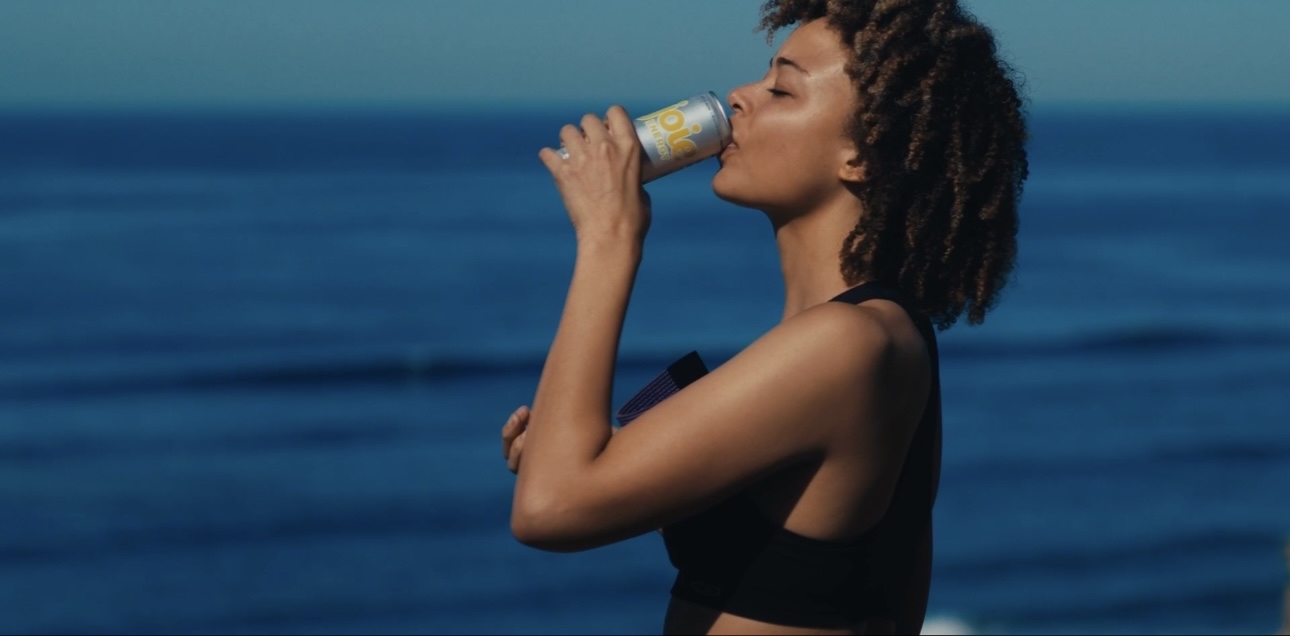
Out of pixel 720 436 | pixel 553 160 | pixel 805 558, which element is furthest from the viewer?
pixel 553 160

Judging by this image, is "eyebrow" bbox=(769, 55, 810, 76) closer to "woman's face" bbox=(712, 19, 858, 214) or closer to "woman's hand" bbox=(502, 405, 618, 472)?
"woman's face" bbox=(712, 19, 858, 214)

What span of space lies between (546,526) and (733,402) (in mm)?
270

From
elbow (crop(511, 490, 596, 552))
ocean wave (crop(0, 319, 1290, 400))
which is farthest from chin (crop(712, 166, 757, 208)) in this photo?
ocean wave (crop(0, 319, 1290, 400))

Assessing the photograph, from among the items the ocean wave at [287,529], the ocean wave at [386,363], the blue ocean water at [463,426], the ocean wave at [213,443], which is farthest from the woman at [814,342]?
the ocean wave at [386,363]

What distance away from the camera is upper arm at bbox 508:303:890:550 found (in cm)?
194

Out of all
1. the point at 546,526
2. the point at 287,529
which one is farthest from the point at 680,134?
the point at 287,529

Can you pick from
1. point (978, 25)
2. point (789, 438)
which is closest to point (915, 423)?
point (789, 438)

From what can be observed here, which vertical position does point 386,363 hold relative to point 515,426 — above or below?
above

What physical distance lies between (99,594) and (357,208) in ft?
134

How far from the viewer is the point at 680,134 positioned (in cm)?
219

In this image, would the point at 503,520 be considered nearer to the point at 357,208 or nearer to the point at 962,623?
the point at 962,623

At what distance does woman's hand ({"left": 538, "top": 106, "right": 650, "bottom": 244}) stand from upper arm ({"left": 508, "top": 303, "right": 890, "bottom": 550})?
0.82ft

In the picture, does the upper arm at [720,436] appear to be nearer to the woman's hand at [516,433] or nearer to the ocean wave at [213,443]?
the woman's hand at [516,433]

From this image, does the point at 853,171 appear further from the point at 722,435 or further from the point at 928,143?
the point at 722,435
